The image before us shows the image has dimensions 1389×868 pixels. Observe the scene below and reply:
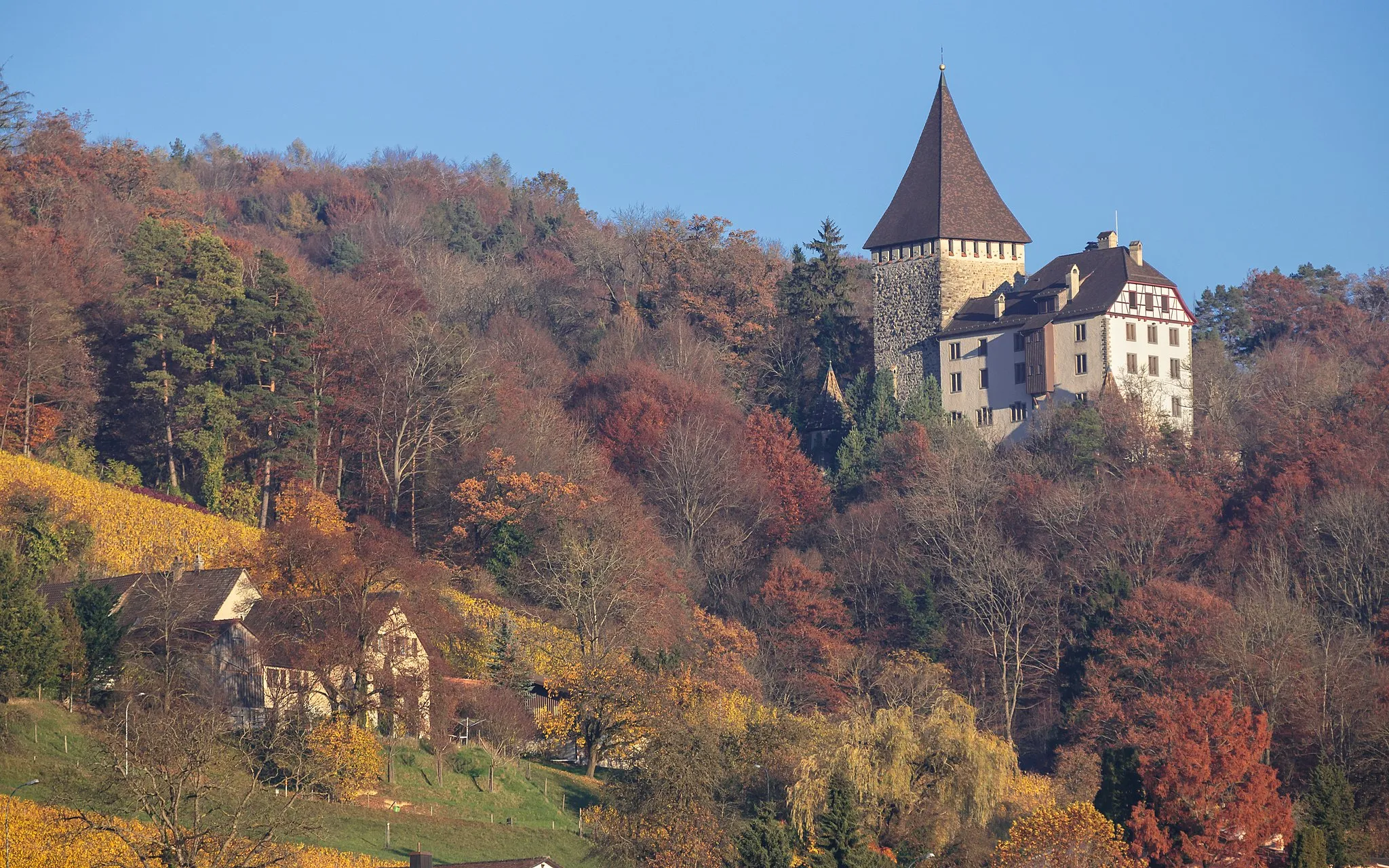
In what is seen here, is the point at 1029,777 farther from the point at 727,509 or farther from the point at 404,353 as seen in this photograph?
the point at 404,353

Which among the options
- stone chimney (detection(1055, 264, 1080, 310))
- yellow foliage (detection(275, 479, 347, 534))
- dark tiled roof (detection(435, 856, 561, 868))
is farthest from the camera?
stone chimney (detection(1055, 264, 1080, 310))

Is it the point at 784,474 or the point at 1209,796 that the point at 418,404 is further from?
the point at 1209,796

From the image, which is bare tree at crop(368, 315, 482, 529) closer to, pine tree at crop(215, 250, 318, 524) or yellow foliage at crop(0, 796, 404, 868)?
pine tree at crop(215, 250, 318, 524)

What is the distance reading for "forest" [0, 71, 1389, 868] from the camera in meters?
44.1

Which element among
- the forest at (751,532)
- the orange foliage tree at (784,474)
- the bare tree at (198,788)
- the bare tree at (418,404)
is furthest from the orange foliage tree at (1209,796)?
the bare tree at (418,404)

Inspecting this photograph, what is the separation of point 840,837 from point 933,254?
38439 mm

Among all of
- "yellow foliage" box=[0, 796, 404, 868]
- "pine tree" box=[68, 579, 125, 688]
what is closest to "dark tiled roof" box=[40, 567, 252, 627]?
"pine tree" box=[68, 579, 125, 688]

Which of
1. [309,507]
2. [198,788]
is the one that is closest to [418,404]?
[309,507]

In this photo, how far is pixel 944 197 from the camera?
7619 cm

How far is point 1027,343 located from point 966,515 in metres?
8.19

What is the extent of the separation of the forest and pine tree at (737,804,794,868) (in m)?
0.12

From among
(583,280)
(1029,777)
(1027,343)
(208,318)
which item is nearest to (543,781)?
(1029,777)

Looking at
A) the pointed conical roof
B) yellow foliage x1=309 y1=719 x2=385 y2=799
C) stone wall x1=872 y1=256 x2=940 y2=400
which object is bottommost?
yellow foliage x1=309 y1=719 x2=385 y2=799

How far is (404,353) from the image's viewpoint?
64.8 m
